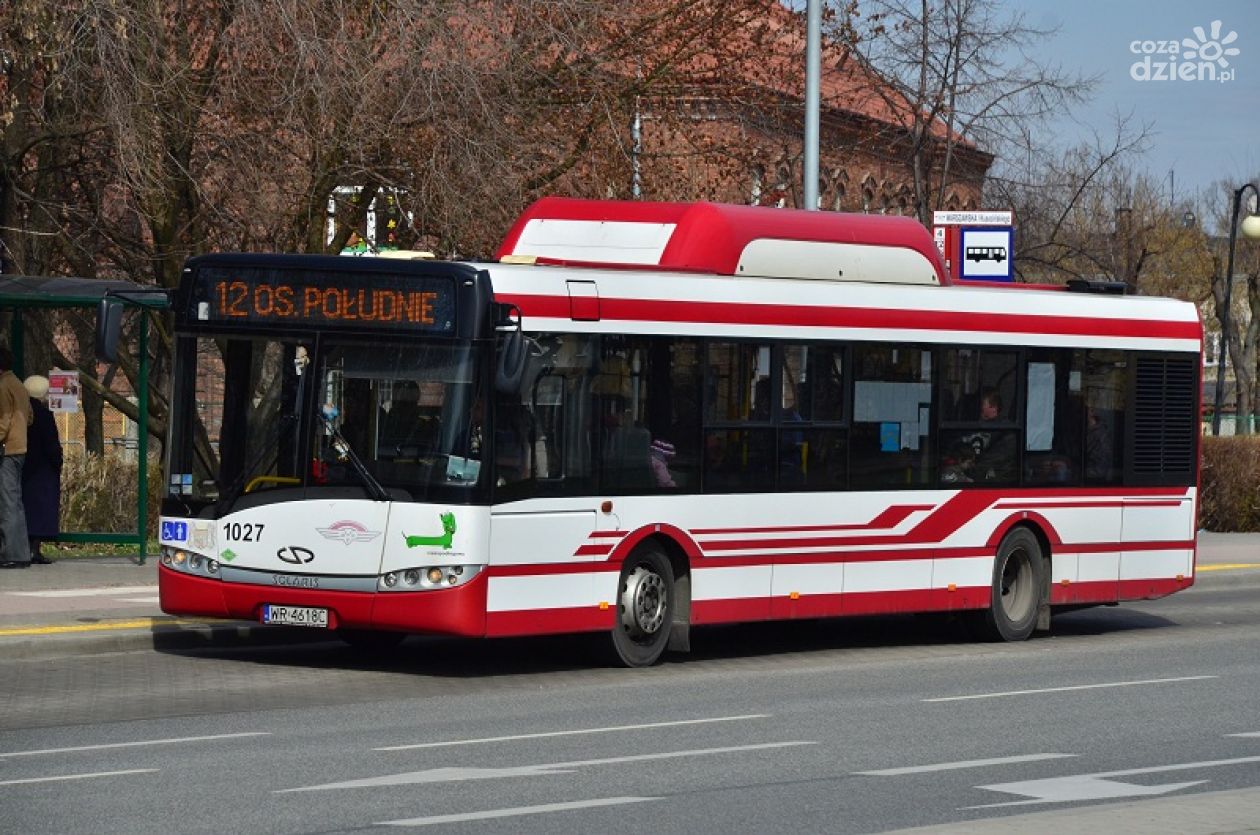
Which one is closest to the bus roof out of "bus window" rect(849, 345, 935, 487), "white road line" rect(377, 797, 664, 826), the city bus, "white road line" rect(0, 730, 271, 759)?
the city bus

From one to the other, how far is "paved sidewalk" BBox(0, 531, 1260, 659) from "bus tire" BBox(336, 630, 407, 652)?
0.57 m

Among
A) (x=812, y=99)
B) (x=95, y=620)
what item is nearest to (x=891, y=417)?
(x=95, y=620)

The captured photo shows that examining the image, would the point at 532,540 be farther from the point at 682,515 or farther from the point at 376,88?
the point at 376,88

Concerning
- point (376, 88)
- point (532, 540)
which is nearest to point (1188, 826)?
point (532, 540)

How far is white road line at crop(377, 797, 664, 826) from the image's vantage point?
906 centimetres

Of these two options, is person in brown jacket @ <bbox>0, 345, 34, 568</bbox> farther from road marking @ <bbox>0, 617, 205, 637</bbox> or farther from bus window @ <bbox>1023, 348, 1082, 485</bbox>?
bus window @ <bbox>1023, 348, 1082, 485</bbox>

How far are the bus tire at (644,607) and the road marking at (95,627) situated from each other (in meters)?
3.40

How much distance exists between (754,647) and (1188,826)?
961 cm

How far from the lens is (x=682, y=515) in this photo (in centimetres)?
1611

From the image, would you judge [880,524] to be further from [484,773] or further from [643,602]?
[484,773]

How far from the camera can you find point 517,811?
30.9 ft

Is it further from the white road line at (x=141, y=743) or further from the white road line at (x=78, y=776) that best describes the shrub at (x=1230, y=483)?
the white road line at (x=78, y=776)

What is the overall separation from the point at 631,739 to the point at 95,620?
20.1 feet

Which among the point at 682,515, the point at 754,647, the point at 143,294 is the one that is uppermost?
the point at 143,294
